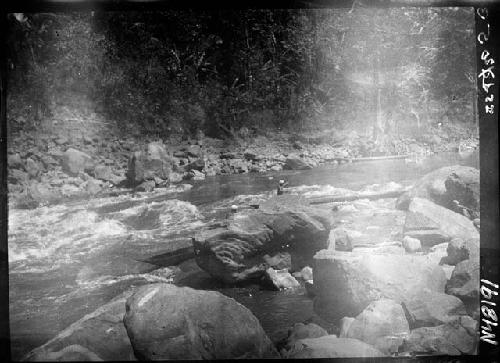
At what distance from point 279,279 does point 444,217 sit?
5.65 ft

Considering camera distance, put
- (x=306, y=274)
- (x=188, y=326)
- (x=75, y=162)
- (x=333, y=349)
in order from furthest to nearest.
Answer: (x=306, y=274) → (x=75, y=162) → (x=333, y=349) → (x=188, y=326)

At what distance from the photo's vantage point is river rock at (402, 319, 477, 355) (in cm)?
330

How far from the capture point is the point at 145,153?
11.7ft

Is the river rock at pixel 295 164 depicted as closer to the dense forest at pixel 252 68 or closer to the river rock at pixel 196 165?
the dense forest at pixel 252 68

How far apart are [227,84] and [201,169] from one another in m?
0.84

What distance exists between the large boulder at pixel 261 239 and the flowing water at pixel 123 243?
0.40 ft

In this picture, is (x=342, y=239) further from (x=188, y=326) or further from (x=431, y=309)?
(x=188, y=326)

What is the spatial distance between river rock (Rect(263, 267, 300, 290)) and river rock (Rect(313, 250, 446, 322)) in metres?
0.23

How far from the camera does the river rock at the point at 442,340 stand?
10.8 ft

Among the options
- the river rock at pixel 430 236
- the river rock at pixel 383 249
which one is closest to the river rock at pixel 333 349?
the river rock at pixel 383 249

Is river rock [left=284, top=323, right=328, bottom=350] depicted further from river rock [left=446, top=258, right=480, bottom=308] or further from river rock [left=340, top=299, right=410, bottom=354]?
river rock [left=446, top=258, right=480, bottom=308]

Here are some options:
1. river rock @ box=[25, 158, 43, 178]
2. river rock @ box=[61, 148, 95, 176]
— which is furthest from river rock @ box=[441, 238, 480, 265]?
river rock @ box=[25, 158, 43, 178]

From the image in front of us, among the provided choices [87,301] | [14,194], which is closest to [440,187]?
[87,301]

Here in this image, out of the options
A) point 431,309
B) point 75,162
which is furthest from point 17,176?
point 431,309
